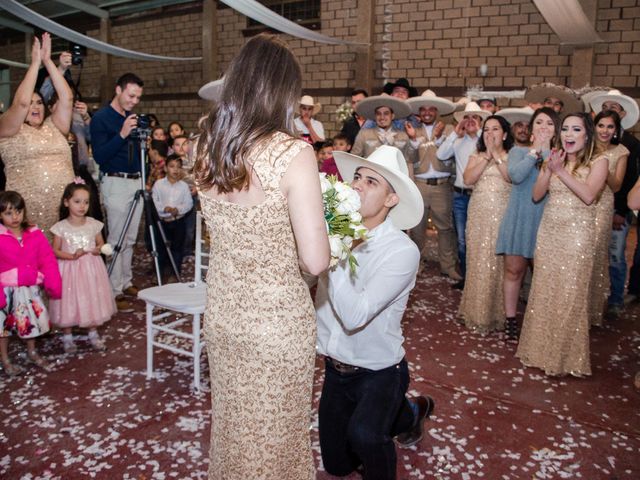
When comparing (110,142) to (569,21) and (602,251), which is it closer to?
(602,251)

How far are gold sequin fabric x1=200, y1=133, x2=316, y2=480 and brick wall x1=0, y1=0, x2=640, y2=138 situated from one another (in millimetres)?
8482

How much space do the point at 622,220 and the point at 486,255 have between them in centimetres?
152

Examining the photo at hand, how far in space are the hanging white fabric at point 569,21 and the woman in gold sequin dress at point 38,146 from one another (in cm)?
510

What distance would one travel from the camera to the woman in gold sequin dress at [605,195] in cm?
415

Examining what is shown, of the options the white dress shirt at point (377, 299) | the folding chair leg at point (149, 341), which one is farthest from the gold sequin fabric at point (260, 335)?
the folding chair leg at point (149, 341)

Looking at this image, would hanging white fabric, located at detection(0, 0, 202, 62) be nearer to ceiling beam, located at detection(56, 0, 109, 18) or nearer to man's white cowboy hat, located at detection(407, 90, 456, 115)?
man's white cowboy hat, located at detection(407, 90, 456, 115)

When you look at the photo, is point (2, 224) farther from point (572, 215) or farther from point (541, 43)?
point (541, 43)

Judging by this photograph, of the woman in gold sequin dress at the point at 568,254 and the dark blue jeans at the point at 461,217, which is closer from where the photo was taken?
the woman in gold sequin dress at the point at 568,254

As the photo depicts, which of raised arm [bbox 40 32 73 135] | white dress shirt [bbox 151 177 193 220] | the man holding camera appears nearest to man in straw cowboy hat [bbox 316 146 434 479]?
raised arm [bbox 40 32 73 135]

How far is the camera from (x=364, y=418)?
2.01 m

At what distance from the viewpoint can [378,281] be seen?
2.00 meters

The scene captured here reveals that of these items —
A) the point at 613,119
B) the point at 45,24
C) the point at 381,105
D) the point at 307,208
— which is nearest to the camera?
the point at 307,208

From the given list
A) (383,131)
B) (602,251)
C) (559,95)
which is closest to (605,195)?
(602,251)

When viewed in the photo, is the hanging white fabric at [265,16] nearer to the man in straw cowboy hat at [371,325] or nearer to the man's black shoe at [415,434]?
the man in straw cowboy hat at [371,325]
